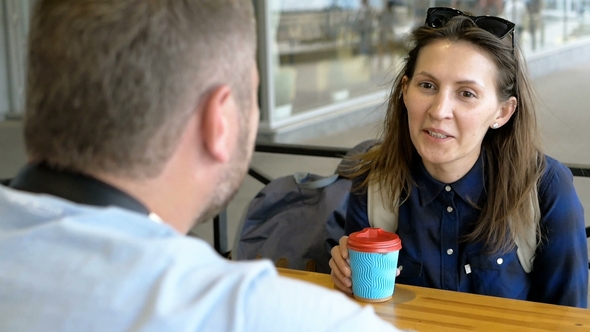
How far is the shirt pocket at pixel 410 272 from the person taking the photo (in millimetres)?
2051

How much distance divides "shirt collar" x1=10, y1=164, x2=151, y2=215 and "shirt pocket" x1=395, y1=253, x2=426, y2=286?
132cm

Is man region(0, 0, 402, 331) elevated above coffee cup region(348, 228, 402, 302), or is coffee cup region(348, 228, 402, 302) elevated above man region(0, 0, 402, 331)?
man region(0, 0, 402, 331)

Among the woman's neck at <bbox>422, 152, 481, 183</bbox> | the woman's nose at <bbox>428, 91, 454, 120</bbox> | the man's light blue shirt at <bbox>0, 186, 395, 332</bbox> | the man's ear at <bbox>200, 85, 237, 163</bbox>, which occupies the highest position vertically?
the man's ear at <bbox>200, 85, 237, 163</bbox>

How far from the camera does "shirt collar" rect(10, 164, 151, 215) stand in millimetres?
811

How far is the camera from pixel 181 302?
→ 27.6 inches

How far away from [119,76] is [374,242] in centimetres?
103

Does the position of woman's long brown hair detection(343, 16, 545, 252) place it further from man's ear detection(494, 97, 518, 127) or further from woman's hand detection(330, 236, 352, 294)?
woman's hand detection(330, 236, 352, 294)

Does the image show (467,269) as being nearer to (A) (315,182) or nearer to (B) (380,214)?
(B) (380,214)

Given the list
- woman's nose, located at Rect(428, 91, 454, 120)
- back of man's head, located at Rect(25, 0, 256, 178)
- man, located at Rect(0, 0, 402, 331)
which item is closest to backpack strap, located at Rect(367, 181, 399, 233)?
woman's nose, located at Rect(428, 91, 454, 120)

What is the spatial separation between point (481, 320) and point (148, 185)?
1022mm

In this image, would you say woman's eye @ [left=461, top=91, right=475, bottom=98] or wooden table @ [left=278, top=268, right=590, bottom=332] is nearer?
wooden table @ [left=278, top=268, right=590, bottom=332]

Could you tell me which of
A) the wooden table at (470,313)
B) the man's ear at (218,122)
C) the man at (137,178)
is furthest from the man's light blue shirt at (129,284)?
the wooden table at (470,313)

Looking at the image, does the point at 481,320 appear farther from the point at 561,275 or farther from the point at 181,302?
the point at 181,302

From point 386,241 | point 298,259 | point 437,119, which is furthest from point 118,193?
point 298,259
